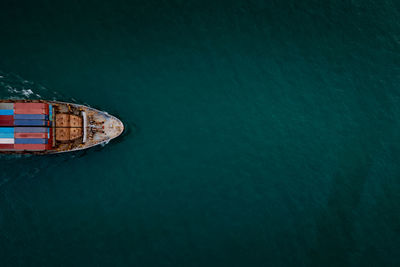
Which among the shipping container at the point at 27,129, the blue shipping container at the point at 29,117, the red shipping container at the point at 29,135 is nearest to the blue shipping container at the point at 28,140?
the red shipping container at the point at 29,135

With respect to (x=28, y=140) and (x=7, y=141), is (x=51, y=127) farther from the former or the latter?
(x=7, y=141)

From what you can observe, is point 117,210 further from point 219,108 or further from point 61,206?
point 219,108

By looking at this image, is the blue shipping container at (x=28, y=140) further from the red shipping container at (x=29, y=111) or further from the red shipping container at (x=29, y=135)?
the red shipping container at (x=29, y=111)

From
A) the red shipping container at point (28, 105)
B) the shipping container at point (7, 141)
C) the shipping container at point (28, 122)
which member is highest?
the red shipping container at point (28, 105)

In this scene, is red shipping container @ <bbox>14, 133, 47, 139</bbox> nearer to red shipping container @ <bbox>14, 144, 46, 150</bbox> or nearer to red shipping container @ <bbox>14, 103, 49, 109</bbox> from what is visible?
red shipping container @ <bbox>14, 144, 46, 150</bbox>

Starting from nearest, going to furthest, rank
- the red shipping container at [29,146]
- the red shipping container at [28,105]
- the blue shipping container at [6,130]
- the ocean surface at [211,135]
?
the red shipping container at [28,105] < the blue shipping container at [6,130] < the red shipping container at [29,146] < the ocean surface at [211,135]

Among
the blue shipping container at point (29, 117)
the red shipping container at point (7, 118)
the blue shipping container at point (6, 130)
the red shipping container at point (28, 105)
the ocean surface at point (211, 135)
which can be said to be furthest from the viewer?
the ocean surface at point (211, 135)

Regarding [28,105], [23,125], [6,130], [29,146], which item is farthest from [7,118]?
[29,146]

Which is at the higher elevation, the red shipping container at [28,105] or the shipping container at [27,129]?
the red shipping container at [28,105]

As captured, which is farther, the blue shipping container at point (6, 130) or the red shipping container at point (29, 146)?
the red shipping container at point (29, 146)
